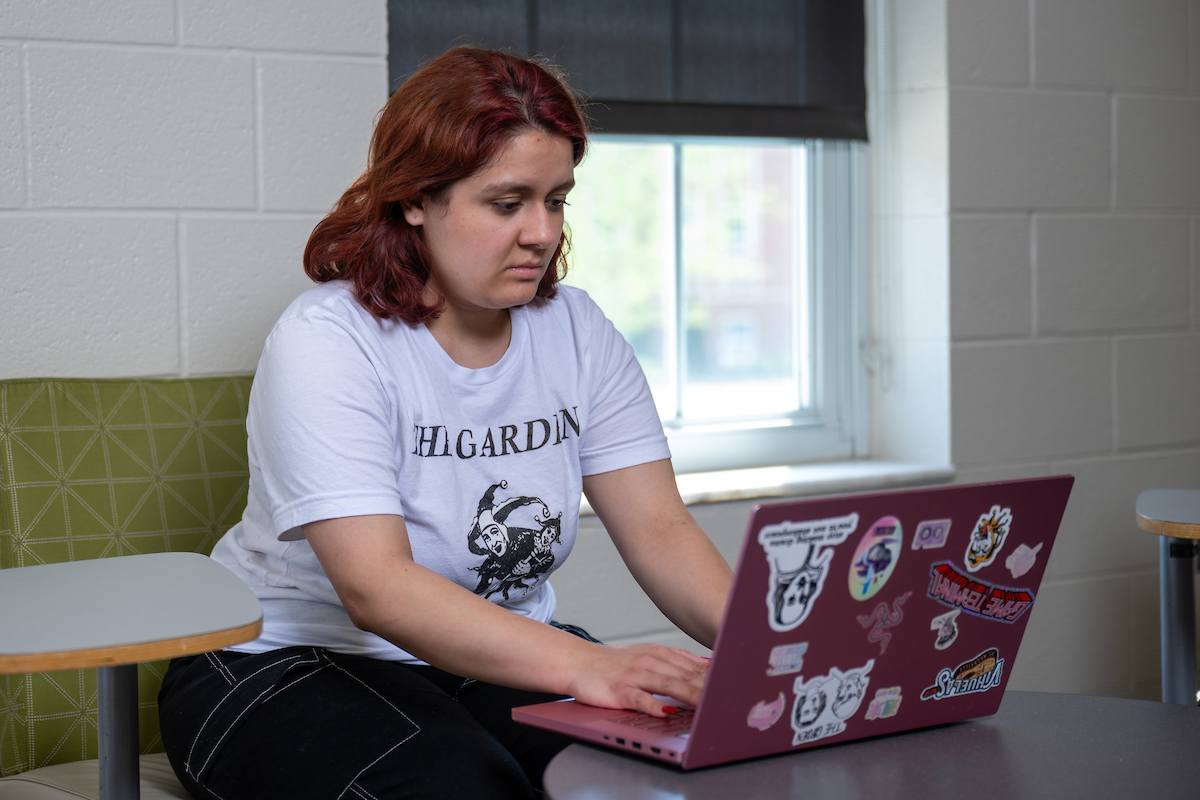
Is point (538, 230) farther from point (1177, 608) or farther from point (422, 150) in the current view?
point (1177, 608)

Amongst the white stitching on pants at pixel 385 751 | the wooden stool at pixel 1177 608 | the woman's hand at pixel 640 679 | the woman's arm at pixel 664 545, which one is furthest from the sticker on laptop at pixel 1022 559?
the wooden stool at pixel 1177 608

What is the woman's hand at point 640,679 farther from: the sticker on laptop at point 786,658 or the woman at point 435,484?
the sticker on laptop at point 786,658

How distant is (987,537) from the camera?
82cm

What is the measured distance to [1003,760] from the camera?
82cm

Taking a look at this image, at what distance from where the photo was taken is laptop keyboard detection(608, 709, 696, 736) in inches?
32.8

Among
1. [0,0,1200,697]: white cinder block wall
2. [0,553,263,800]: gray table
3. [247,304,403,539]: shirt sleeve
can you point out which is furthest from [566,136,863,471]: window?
[0,553,263,800]: gray table

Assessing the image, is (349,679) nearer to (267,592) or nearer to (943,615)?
(267,592)

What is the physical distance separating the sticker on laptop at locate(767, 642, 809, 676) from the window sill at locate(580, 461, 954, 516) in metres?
1.31

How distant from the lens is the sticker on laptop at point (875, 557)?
0.75 meters

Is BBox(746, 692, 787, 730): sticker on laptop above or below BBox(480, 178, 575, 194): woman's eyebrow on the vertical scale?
below

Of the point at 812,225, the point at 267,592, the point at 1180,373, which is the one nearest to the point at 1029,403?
the point at 1180,373

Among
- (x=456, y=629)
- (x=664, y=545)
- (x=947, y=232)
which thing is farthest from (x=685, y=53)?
(x=456, y=629)

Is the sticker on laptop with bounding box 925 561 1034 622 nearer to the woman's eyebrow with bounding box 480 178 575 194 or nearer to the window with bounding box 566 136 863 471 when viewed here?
the woman's eyebrow with bounding box 480 178 575 194

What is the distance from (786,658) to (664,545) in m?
0.57
